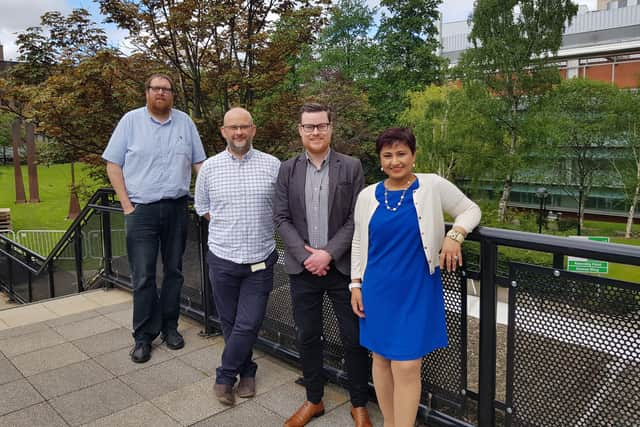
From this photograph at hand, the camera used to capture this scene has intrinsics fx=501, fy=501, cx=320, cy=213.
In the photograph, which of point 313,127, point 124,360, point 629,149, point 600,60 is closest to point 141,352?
point 124,360

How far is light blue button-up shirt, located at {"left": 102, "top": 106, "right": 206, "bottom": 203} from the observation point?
3.56 meters

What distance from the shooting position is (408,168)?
2.27m

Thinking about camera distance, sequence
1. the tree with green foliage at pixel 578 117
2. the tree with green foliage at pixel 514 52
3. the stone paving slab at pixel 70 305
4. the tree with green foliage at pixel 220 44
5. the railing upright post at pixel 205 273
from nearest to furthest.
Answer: the railing upright post at pixel 205 273 < the stone paving slab at pixel 70 305 < the tree with green foliage at pixel 220 44 < the tree with green foliage at pixel 514 52 < the tree with green foliage at pixel 578 117

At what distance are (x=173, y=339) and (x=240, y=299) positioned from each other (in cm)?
116

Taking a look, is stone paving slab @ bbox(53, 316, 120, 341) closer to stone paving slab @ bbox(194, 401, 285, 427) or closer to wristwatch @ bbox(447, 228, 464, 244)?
stone paving slab @ bbox(194, 401, 285, 427)

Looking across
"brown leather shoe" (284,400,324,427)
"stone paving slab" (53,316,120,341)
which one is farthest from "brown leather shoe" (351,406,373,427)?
"stone paving slab" (53,316,120,341)

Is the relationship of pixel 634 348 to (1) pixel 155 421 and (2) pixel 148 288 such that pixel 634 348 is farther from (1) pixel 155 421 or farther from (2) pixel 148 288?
(2) pixel 148 288

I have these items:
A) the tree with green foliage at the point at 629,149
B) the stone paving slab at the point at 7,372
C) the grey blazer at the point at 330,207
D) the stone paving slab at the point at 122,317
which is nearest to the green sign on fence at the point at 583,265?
the grey blazer at the point at 330,207

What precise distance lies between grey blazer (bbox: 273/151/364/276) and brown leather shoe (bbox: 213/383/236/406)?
0.91m

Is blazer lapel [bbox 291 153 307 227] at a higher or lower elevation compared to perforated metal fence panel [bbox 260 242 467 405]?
higher

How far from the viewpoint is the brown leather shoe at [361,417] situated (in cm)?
273

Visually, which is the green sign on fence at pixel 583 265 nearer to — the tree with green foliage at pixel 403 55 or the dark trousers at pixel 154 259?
the dark trousers at pixel 154 259

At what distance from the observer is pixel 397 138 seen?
2268mm

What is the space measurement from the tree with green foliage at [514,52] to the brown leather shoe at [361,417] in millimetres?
30008
